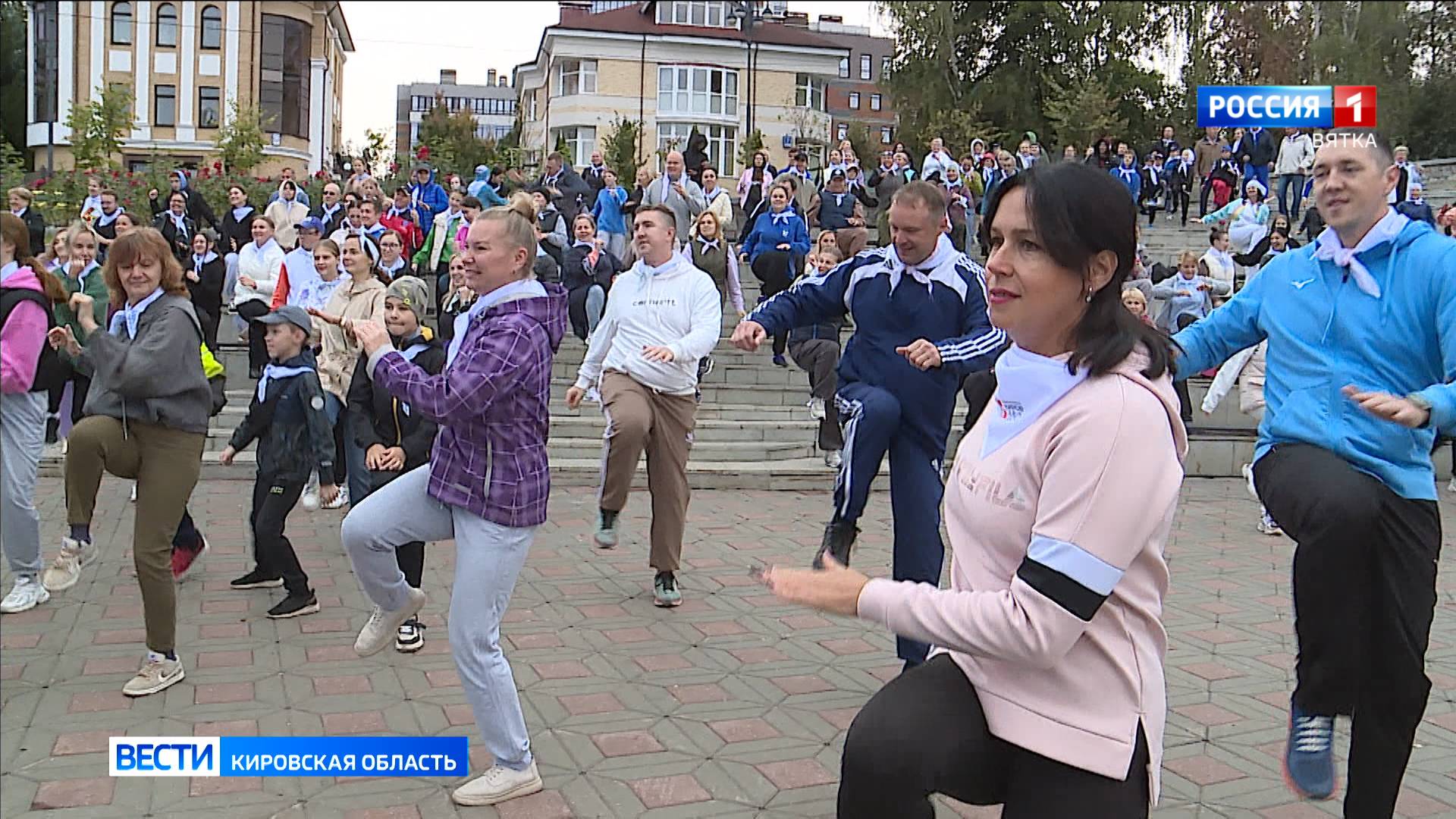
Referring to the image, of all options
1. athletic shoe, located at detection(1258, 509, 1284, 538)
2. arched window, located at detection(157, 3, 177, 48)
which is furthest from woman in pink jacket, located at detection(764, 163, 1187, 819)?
arched window, located at detection(157, 3, 177, 48)

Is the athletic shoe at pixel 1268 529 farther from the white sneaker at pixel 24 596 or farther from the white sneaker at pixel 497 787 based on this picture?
the white sneaker at pixel 24 596

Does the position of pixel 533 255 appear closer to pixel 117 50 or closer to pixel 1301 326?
pixel 1301 326

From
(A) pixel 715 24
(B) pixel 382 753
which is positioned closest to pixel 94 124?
(B) pixel 382 753

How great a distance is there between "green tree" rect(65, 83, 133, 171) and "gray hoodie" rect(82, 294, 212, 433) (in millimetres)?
21081

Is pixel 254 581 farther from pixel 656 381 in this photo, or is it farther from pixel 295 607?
pixel 656 381

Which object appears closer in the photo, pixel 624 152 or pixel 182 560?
pixel 182 560

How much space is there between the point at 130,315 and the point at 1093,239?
4543 mm

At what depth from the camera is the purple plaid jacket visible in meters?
3.94

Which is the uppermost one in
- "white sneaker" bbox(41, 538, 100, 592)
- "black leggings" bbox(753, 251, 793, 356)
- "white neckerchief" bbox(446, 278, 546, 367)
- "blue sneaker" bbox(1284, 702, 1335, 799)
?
"black leggings" bbox(753, 251, 793, 356)

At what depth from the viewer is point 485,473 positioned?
4.05 meters

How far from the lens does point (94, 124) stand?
24406 mm

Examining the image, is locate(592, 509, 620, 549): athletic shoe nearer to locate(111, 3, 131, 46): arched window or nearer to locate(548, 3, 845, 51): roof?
locate(548, 3, 845, 51): roof

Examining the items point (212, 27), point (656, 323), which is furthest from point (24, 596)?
point (212, 27)

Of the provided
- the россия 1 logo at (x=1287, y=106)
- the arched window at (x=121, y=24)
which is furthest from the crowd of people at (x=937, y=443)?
the arched window at (x=121, y=24)
